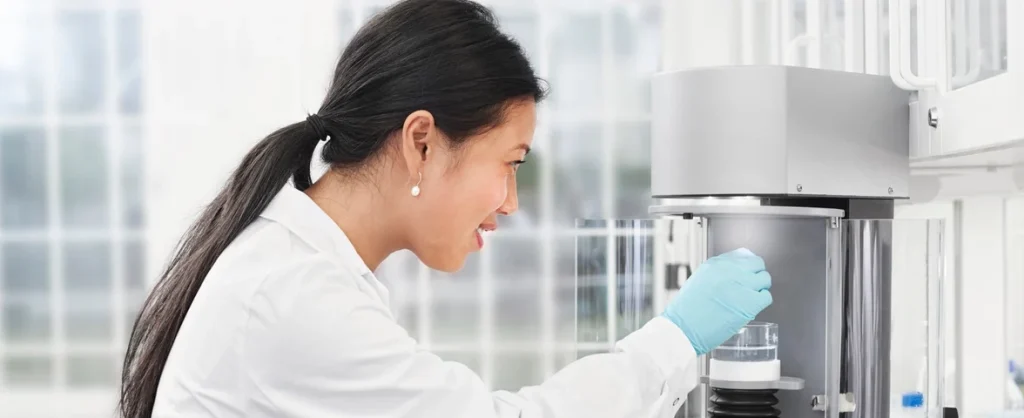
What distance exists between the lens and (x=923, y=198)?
130cm

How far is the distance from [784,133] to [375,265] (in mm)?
417

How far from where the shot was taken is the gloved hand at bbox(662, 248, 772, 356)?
3.28ft

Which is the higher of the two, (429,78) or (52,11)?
(52,11)

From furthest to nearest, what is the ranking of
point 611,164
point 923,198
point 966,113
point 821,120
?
point 611,164 < point 923,198 < point 821,120 < point 966,113

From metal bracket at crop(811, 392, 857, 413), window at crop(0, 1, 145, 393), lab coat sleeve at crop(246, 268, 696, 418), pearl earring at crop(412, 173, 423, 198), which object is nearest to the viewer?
lab coat sleeve at crop(246, 268, 696, 418)

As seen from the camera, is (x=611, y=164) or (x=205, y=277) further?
(x=611, y=164)

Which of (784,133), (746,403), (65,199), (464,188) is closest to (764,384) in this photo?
(746,403)

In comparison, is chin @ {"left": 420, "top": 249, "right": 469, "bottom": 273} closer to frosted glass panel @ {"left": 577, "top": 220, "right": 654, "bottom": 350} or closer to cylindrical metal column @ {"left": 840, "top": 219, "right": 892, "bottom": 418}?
frosted glass panel @ {"left": 577, "top": 220, "right": 654, "bottom": 350}

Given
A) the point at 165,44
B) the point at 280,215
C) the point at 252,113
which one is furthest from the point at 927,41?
the point at 165,44

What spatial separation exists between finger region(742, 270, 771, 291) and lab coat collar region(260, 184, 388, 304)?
36cm

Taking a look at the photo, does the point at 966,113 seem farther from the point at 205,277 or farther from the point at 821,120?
the point at 205,277

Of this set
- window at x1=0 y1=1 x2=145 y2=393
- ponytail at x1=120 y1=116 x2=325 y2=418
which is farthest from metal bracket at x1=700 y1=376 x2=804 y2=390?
window at x1=0 y1=1 x2=145 y2=393

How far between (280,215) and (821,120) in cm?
53

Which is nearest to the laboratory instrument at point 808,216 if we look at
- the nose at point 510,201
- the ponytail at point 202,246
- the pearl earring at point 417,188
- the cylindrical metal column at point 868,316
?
the cylindrical metal column at point 868,316
